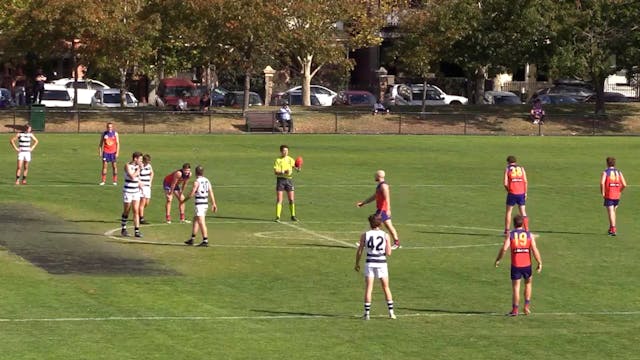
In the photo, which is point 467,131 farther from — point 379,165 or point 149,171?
point 149,171

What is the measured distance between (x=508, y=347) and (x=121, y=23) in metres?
59.7

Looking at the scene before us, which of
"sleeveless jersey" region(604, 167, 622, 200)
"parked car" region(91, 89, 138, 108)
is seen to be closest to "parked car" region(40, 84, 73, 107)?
"parked car" region(91, 89, 138, 108)

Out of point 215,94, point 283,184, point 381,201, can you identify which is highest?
point 215,94

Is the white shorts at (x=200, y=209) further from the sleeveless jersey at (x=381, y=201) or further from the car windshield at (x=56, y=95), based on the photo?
the car windshield at (x=56, y=95)

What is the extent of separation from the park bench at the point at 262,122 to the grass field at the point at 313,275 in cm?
2031

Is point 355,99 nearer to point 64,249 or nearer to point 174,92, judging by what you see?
point 174,92

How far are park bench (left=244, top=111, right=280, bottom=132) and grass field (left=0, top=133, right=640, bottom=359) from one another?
20.3 metres

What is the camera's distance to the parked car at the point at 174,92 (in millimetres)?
92500

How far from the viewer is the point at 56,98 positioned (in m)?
90.1

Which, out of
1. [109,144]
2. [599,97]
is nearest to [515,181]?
[109,144]

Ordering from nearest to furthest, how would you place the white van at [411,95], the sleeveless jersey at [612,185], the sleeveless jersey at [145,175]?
the sleeveless jersey at [145,175], the sleeveless jersey at [612,185], the white van at [411,95]

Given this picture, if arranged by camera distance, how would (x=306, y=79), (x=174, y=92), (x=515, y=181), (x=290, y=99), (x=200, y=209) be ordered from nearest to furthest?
(x=200, y=209) < (x=515, y=181) < (x=306, y=79) < (x=174, y=92) < (x=290, y=99)

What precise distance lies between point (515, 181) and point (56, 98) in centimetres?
5841

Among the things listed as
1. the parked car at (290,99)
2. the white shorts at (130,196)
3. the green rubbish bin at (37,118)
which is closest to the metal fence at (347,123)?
the green rubbish bin at (37,118)
